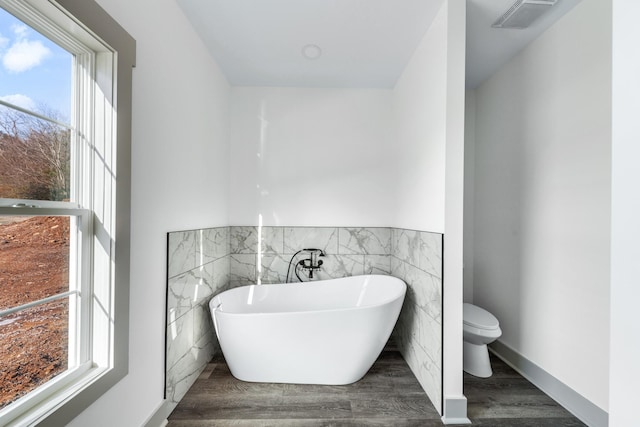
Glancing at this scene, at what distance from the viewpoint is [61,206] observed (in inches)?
47.4

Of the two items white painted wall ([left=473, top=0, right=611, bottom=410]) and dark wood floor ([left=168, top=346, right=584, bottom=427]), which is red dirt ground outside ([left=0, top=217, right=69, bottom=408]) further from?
white painted wall ([left=473, top=0, right=611, bottom=410])

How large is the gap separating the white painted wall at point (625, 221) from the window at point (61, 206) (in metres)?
1.74

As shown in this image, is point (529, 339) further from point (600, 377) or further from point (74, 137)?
point (74, 137)

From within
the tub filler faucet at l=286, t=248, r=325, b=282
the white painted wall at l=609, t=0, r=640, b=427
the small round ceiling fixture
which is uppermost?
the small round ceiling fixture

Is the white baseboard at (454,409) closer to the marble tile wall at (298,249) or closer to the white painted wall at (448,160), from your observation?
the white painted wall at (448,160)

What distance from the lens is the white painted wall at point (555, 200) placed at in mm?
1843

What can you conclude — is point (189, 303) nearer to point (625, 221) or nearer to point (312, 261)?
point (312, 261)

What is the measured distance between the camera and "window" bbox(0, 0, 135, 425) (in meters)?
1.01

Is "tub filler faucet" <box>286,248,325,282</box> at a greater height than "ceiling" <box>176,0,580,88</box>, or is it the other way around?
"ceiling" <box>176,0,580,88</box>

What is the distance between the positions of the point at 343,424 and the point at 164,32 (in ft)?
8.48

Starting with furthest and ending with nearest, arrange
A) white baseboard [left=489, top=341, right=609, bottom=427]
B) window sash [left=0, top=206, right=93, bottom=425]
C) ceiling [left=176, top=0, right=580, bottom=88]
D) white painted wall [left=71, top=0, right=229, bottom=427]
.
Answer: ceiling [left=176, top=0, right=580, bottom=88]
white baseboard [left=489, top=341, right=609, bottom=427]
white painted wall [left=71, top=0, right=229, bottom=427]
window sash [left=0, top=206, right=93, bottom=425]

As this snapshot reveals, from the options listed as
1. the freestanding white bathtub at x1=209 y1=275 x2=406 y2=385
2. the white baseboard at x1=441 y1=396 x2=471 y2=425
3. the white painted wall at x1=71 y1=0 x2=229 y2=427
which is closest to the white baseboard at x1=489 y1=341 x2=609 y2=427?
the white baseboard at x1=441 y1=396 x2=471 y2=425

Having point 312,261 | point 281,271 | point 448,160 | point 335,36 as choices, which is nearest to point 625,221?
point 448,160

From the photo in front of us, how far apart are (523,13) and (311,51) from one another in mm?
1503
